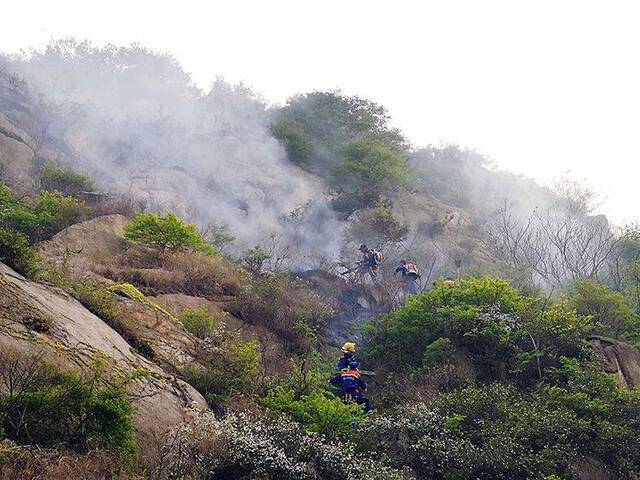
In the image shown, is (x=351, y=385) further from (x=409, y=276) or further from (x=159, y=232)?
(x=409, y=276)

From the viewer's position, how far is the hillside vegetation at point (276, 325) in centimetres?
695

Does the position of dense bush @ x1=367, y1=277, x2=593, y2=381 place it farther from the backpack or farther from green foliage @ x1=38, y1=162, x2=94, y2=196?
green foliage @ x1=38, y1=162, x2=94, y2=196

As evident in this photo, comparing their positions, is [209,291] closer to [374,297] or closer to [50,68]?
[374,297]

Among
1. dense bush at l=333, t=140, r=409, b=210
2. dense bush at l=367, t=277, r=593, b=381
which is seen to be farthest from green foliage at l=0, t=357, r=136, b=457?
dense bush at l=333, t=140, r=409, b=210

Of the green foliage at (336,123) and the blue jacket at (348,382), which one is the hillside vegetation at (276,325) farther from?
the green foliage at (336,123)

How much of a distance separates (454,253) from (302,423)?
1655 cm

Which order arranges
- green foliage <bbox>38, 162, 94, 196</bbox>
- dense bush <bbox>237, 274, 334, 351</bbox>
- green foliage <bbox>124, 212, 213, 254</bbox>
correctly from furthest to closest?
1. green foliage <bbox>38, 162, 94, 196</bbox>
2. green foliage <bbox>124, 212, 213, 254</bbox>
3. dense bush <bbox>237, 274, 334, 351</bbox>

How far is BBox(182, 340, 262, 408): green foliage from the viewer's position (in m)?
8.91

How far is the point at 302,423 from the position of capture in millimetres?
8477

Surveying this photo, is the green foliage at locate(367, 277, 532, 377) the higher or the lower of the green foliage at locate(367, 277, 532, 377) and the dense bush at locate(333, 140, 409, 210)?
the lower

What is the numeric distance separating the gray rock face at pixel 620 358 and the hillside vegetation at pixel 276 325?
0.15ft

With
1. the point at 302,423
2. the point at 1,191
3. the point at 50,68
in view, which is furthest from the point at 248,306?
the point at 50,68

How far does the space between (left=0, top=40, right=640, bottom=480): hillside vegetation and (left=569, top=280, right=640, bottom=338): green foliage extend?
0.04 m

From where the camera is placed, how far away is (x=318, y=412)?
8.46 metres
